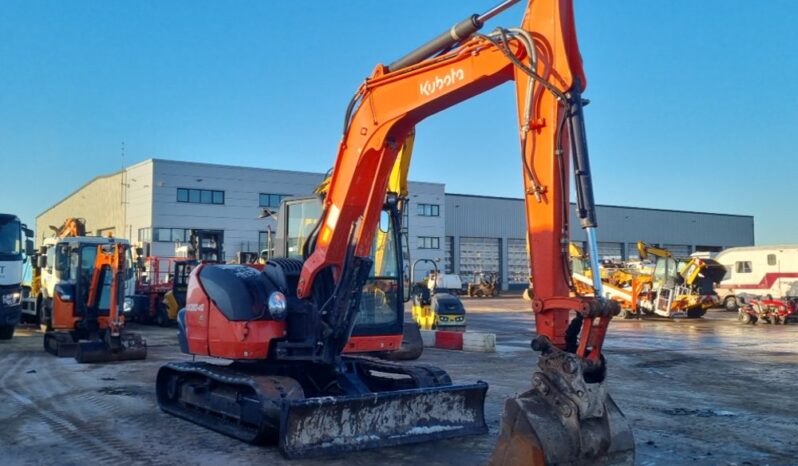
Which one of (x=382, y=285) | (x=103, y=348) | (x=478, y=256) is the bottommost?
(x=103, y=348)

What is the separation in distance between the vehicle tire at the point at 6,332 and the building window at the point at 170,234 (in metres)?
23.2

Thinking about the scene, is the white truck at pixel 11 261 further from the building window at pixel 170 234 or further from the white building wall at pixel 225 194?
the white building wall at pixel 225 194

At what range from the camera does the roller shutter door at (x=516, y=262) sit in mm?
61500

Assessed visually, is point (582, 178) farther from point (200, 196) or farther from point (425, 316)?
point (200, 196)

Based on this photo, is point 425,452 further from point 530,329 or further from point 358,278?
point 530,329

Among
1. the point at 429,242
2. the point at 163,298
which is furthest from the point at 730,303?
the point at 163,298

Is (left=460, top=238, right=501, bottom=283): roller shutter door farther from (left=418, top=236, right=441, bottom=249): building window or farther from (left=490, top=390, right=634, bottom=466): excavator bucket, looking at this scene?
(left=490, top=390, right=634, bottom=466): excavator bucket

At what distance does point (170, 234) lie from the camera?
139 ft

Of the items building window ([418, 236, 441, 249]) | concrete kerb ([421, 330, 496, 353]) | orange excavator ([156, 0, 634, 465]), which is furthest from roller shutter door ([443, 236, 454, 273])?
orange excavator ([156, 0, 634, 465])

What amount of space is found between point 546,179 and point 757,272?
3130cm

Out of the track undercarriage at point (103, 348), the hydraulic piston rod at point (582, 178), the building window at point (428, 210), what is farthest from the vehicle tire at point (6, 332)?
the building window at point (428, 210)

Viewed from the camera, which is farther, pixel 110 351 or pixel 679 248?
pixel 679 248

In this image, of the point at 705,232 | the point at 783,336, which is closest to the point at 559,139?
the point at 783,336

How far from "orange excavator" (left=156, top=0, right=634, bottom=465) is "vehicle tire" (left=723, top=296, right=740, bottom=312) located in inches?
1211
